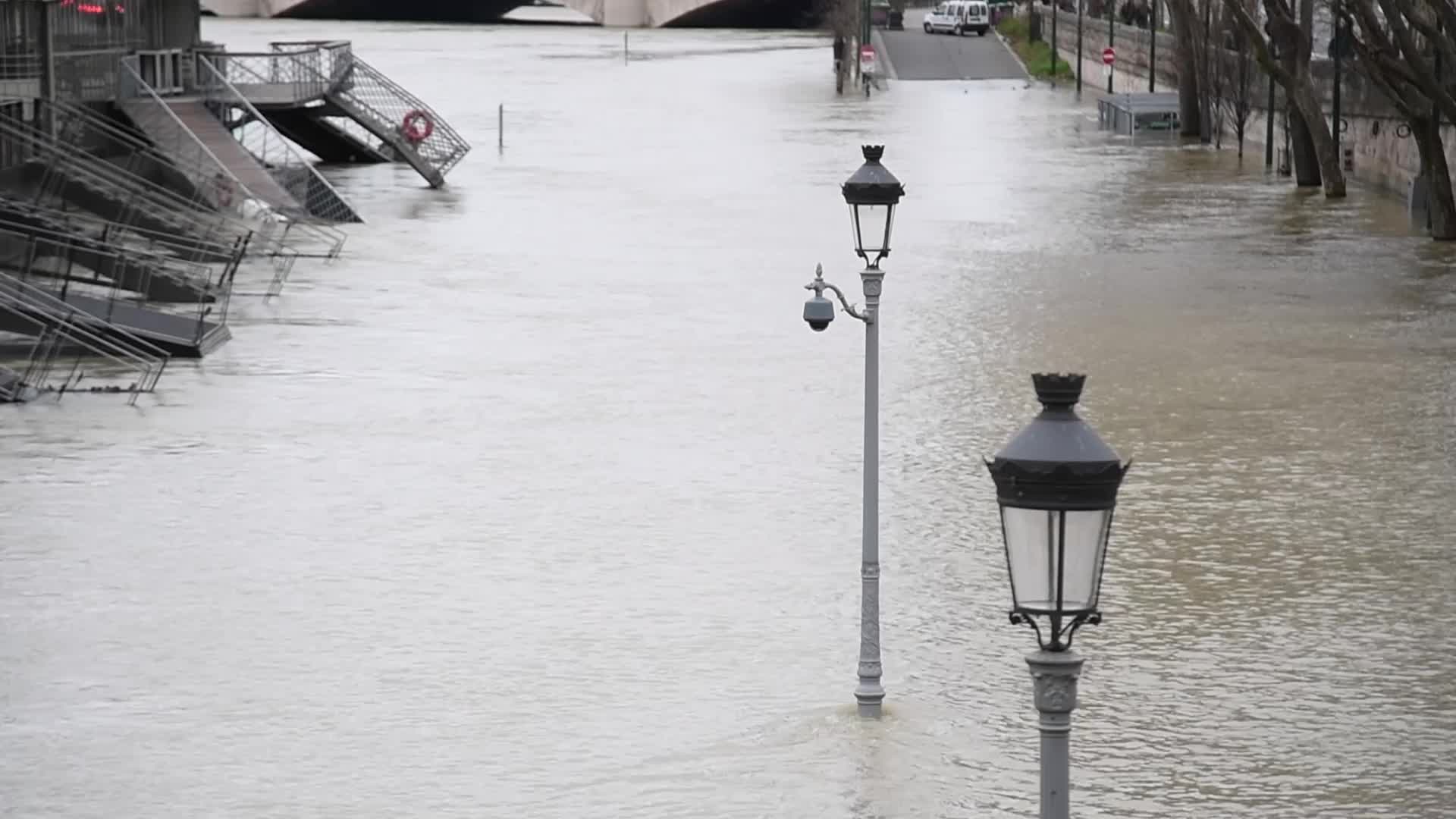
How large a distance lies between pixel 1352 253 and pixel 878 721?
25720mm

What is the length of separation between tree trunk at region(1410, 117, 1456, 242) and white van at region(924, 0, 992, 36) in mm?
68331

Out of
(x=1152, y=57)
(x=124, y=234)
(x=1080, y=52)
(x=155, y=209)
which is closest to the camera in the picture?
(x=124, y=234)

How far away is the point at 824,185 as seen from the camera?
1981 inches

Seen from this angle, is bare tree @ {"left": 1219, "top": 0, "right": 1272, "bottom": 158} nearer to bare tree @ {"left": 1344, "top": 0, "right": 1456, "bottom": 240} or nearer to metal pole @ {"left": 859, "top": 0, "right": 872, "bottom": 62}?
bare tree @ {"left": 1344, "top": 0, "right": 1456, "bottom": 240}

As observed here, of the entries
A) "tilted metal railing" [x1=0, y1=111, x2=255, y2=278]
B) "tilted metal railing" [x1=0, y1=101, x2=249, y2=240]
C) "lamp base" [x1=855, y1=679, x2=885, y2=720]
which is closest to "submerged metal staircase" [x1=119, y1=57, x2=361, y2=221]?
"tilted metal railing" [x1=0, y1=101, x2=249, y2=240]

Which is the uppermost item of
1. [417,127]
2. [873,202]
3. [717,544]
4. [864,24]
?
[873,202]

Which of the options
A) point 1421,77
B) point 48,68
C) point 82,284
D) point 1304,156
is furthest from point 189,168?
point 1304,156

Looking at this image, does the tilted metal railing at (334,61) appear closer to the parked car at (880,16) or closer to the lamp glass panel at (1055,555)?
the lamp glass panel at (1055,555)

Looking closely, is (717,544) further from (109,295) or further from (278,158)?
(278,158)

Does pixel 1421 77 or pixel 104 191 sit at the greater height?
pixel 1421 77

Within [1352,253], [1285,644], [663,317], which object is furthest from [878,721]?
[1352,253]

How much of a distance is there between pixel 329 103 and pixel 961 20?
59884mm

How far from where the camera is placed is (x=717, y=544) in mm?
20109

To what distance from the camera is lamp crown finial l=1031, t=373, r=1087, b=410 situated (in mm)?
7547
